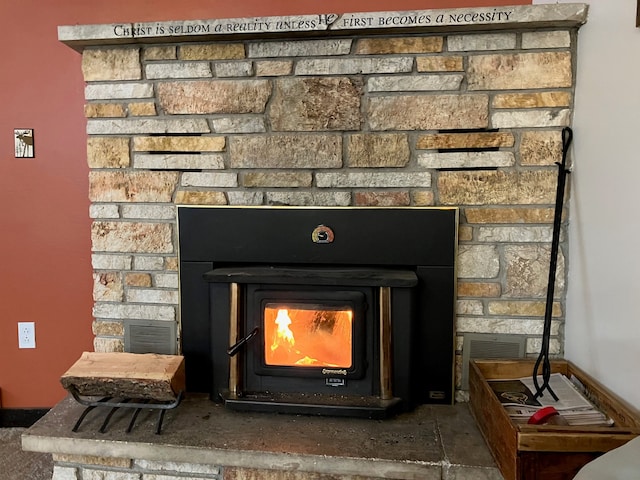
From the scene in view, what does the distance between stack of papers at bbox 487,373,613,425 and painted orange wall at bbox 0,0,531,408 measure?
1.70 m

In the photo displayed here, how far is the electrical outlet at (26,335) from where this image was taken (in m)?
2.26

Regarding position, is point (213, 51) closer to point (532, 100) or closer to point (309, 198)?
point (309, 198)

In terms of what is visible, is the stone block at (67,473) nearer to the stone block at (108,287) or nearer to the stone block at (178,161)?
the stone block at (108,287)

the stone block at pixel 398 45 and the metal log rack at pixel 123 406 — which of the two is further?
the stone block at pixel 398 45

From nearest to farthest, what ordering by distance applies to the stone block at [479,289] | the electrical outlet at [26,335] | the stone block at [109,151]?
the stone block at [479,289], the stone block at [109,151], the electrical outlet at [26,335]

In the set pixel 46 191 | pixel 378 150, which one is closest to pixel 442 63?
pixel 378 150

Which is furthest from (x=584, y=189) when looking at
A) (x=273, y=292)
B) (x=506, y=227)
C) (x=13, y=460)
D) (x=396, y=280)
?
(x=13, y=460)

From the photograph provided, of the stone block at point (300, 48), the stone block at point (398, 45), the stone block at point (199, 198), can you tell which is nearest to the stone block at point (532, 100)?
the stone block at point (398, 45)

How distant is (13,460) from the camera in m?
2.13

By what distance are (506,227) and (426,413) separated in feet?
2.28

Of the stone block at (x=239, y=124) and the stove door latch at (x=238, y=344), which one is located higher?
the stone block at (x=239, y=124)

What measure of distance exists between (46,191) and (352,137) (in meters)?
1.37

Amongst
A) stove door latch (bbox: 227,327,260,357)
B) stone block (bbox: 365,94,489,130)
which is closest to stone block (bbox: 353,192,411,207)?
stone block (bbox: 365,94,489,130)

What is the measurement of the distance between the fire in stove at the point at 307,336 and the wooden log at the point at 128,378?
327mm
